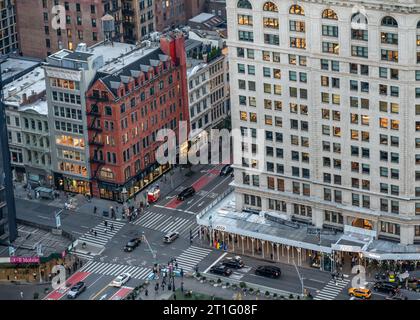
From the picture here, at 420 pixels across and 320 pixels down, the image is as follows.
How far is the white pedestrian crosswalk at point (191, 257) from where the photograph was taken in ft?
519

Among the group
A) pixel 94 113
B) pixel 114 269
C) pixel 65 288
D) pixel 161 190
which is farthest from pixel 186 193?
pixel 65 288

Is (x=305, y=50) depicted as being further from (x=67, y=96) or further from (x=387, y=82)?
(x=67, y=96)

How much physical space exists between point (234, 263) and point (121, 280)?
68.1 ft

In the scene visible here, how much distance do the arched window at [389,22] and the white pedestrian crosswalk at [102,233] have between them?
224ft

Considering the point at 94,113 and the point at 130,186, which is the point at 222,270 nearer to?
the point at 130,186

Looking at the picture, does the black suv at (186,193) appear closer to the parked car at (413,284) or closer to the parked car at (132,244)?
the parked car at (132,244)

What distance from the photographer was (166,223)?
175 meters

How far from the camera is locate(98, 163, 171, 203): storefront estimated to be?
7219 inches

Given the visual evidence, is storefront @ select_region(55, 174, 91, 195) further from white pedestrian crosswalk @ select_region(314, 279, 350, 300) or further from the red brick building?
white pedestrian crosswalk @ select_region(314, 279, 350, 300)

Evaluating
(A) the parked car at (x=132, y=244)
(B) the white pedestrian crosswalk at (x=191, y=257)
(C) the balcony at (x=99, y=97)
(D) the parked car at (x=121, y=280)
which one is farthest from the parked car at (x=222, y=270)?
(C) the balcony at (x=99, y=97)

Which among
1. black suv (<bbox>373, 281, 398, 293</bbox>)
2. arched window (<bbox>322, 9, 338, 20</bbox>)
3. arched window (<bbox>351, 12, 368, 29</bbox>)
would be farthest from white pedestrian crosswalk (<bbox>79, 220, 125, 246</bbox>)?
arched window (<bbox>351, 12, 368, 29</bbox>)

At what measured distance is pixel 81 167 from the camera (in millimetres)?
187000
